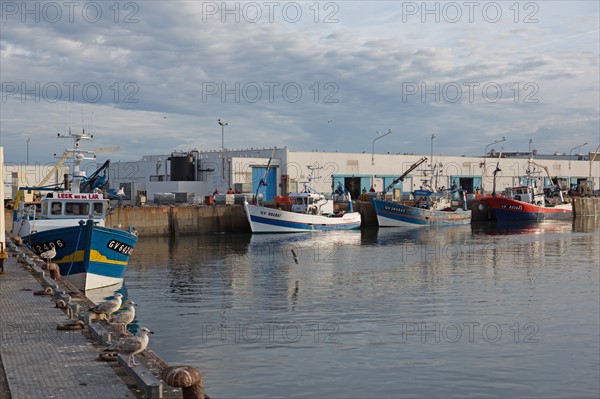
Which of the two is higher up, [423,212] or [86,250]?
[86,250]

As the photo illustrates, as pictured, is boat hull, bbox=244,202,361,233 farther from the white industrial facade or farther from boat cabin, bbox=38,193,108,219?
boat cabin, bbox=38,193,108,219

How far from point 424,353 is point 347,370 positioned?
7.95 ft

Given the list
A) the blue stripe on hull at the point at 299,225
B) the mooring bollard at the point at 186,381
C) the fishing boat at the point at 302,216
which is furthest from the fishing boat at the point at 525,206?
the mooring bollard at the point at 186,381

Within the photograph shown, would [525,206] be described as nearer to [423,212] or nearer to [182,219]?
[423,212]

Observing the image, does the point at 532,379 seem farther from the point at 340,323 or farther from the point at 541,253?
the point at 541,253

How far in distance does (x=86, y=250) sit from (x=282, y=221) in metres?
34.1

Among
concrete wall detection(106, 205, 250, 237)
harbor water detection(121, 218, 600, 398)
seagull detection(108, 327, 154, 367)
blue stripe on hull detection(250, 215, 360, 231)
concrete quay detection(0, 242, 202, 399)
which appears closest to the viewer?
concrete quay detection(0, 242, 202, 399)

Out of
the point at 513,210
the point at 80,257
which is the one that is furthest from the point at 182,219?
the point at 513,210

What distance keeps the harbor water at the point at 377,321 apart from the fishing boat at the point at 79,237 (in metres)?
1.40

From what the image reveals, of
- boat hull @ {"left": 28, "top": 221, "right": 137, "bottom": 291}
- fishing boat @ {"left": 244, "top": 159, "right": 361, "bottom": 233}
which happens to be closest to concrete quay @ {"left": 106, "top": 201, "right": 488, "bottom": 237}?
fishing boat @ {"left": 244, "top": 159, "right": 361, "bottom": 233}

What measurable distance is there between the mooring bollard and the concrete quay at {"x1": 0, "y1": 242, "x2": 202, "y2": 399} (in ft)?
0.77

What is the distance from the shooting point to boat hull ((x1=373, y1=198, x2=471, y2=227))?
221 feet

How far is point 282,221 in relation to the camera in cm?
5806

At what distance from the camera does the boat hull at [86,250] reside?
24.4 meters
